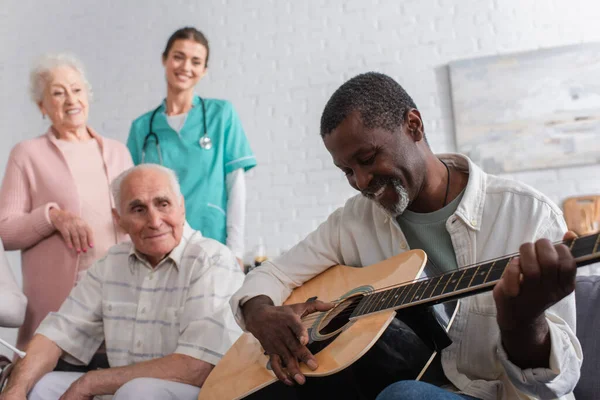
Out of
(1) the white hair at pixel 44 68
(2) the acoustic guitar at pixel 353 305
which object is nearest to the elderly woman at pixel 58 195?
(1) the white hair at pixel 44 68

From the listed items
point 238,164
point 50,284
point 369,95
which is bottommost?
point 50,284

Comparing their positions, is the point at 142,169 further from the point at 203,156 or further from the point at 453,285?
the point at 453,285

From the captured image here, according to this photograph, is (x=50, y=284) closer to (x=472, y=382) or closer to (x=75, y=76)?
(x=75, y=76)

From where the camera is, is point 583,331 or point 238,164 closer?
point 583,331

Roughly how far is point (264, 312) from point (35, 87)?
5.91 ft

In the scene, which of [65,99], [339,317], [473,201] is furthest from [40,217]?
[473,201]

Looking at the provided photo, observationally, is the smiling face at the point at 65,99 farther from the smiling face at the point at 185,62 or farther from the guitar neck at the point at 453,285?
the guitar neck at the point at 453,285

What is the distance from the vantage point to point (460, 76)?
446 cm

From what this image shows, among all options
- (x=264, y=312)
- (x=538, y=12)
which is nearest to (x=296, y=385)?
(x=264, y=312)

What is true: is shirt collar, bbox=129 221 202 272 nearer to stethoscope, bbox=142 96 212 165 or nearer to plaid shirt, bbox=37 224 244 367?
plaid shirt, bbox=37 224 244 367

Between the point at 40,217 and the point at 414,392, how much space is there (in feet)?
5.90

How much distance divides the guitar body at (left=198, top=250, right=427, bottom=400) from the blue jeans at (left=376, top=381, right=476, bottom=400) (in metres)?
0.14

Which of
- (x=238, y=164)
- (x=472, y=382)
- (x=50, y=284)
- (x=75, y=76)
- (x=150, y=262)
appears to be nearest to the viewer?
(x=472, y=382)

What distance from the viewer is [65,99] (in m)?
2.81
